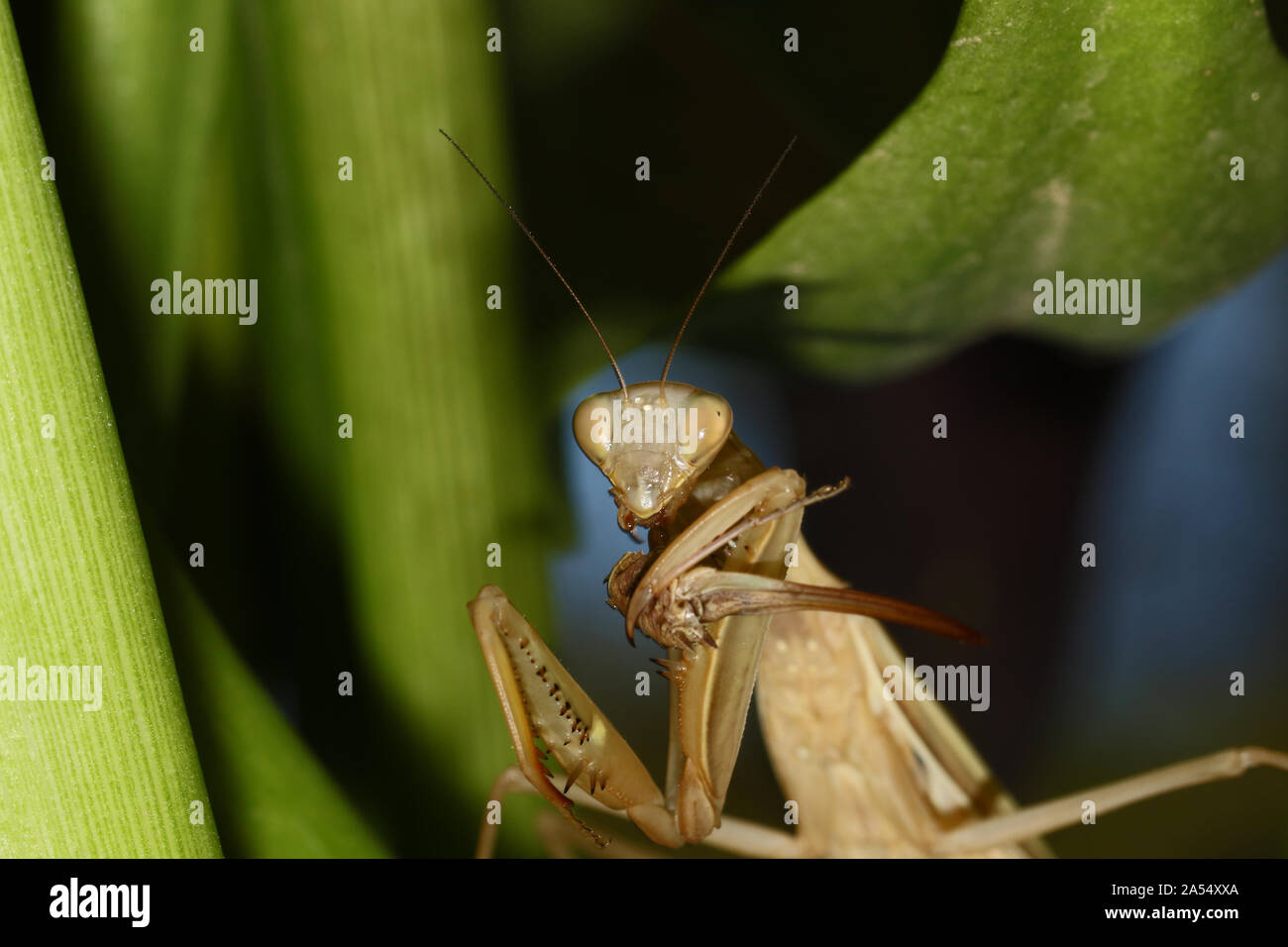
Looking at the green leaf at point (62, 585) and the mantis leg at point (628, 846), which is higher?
the green leaf at point (62, 585)

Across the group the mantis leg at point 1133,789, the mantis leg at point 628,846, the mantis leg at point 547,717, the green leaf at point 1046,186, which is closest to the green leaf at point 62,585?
the mantis leg at point 547,717

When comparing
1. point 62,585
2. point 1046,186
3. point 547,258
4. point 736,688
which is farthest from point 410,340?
point 1046,186

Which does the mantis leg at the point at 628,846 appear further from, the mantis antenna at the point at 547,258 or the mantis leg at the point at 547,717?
the mantis antenna at the point at 547,258

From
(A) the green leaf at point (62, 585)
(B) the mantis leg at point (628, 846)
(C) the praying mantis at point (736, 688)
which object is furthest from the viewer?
(B) the mantis leg at point (628, 846)

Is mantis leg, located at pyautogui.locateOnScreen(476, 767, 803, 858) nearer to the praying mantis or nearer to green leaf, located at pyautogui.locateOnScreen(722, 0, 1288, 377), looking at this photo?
the praying mantis

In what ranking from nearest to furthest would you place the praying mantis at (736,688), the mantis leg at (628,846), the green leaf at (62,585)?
the green leaf at (62,585) < the praying mantis at (736,688) < the mantis leg at (628,846)

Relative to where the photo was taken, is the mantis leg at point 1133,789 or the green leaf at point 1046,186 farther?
the mantis leg at point 1133,789

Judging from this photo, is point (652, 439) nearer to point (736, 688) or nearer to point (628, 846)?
point (736, 688)

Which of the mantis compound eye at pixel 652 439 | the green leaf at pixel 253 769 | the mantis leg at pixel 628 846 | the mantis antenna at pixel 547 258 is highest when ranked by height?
the mantis antenna at pixel 547 258
